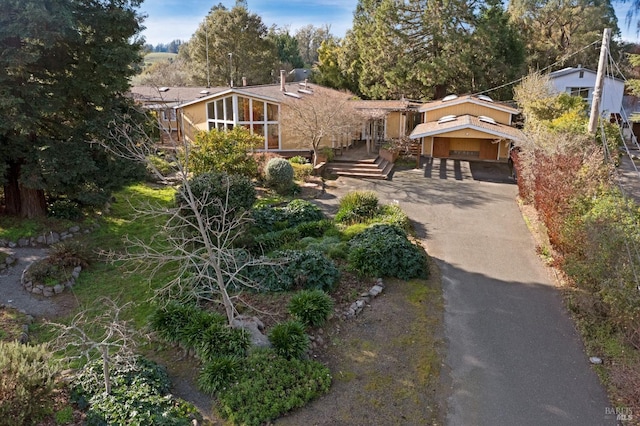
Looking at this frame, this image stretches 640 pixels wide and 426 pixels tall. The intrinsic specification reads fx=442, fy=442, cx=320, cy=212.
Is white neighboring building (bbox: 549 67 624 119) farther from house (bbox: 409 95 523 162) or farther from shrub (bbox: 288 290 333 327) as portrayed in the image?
shrub (bbox: 288 290 333 327)

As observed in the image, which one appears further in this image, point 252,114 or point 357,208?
point 252,114

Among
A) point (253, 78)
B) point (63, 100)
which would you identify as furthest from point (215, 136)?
point (253, 78)

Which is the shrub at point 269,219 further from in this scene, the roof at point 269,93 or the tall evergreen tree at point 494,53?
the tall evergreen tree at point 494,53

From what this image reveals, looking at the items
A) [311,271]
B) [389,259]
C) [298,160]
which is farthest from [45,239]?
[298,160]

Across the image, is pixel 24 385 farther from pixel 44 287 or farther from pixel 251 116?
pixel 251 116

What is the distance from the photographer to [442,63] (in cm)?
3198

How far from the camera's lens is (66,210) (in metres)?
14.2

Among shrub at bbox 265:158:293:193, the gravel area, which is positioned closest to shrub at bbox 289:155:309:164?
shrub at bbox 265:158:293:193

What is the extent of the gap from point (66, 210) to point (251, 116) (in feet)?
41.4

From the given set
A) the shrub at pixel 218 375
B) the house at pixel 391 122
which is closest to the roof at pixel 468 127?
the house at pixel 391 122

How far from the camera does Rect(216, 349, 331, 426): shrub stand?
6.38 metres

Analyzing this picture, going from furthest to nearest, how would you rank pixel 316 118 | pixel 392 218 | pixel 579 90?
pixel 579 90, pixel 316 118, pixel 392 218

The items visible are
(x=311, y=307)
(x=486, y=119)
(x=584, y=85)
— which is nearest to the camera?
(x=311, y=307)

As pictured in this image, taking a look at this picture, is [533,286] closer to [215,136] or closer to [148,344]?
[148,344]
